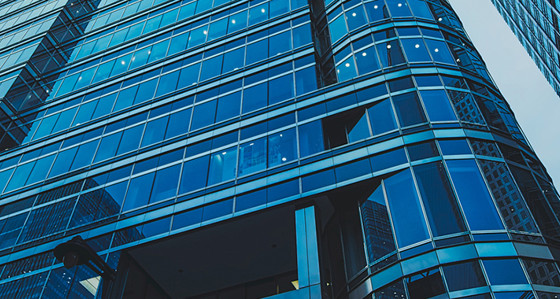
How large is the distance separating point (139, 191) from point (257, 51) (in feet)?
32.8

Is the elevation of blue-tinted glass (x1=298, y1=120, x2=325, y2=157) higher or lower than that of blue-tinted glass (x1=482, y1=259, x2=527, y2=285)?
higher

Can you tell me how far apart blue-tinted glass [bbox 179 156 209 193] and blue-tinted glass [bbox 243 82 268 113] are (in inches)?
133

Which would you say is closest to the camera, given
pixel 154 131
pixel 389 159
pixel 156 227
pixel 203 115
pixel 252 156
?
pixel 389 159

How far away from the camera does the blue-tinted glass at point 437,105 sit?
691 inches

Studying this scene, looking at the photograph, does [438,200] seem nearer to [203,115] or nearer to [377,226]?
[377,226]

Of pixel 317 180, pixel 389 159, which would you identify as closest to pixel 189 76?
pixel 317 180

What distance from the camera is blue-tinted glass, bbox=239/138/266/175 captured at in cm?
1914

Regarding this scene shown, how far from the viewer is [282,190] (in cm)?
1775

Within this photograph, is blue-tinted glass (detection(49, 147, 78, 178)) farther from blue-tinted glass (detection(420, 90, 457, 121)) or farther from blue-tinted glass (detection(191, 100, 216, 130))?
blue-tinted glass (detection(420, 90, 457, 121))

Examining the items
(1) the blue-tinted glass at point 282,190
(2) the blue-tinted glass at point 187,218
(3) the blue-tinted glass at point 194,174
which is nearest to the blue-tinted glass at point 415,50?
(1) the blue-tinted glass at point 282,190

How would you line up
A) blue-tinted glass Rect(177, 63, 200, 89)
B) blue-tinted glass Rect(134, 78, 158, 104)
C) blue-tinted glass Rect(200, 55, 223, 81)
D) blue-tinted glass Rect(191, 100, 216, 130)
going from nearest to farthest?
1. blue-tinted glass Rect(191, 100, 216, 130)
2. blue-tinted glass Rect(200, 55, 223, 81)
3. blue-tinted glass Rect(177, 63, 200, 89)
4. blue-tinted glass Rect(134, 78, 158, 104)

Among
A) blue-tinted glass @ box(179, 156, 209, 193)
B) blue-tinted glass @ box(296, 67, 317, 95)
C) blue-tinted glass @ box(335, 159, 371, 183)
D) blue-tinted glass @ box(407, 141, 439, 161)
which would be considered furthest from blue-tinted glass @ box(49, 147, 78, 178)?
blue-tinted glass @ box(407, 141, 439, 161)

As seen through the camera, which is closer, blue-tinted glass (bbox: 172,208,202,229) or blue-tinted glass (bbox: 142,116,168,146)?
blue-tinted glass (bbox: 172,208,202,229)

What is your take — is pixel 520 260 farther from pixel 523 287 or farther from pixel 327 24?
pixel 327 24
